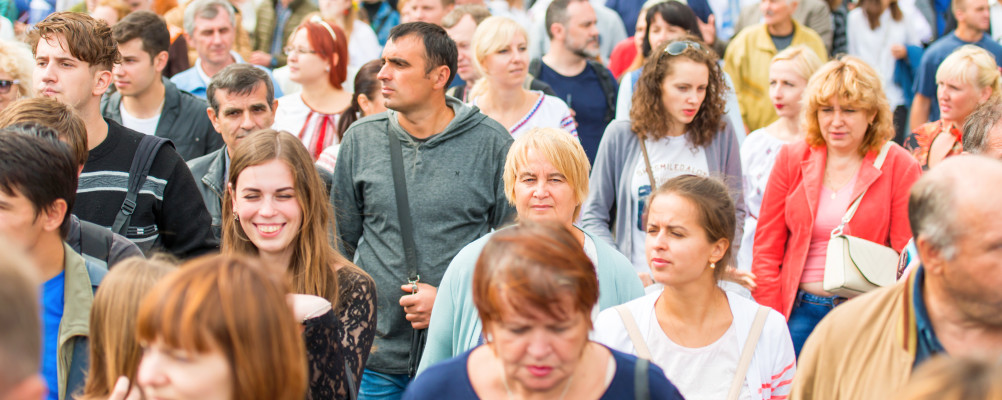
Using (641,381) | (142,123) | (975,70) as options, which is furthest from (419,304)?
(975,70)

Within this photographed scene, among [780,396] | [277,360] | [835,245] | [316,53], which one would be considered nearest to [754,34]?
Answer: [316,53]

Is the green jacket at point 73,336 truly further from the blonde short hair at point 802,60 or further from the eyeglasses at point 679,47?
the blonde short hair at point 802,60

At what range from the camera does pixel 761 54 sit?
8195mm

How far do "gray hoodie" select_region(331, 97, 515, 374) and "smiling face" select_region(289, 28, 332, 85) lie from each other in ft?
7.33

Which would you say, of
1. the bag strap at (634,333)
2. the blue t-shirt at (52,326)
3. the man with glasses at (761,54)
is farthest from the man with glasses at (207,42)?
the bag strap at (634,333)

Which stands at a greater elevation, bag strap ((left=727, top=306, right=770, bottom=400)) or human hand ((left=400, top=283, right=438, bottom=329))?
bag strap ((left=727, top=306, right=770, bottom=400))

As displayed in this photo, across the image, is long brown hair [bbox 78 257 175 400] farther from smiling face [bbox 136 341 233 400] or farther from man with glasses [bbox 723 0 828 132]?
man with glasses [bbox 723 0 828 132]

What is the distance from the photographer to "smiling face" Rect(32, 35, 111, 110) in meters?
4.56

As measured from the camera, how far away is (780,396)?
3.43 meters

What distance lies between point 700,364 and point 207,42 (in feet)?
17.8

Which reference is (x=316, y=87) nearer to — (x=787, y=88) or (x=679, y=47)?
(x=679, y=47)

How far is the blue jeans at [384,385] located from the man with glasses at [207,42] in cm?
361

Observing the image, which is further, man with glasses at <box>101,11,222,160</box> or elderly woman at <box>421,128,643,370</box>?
man with glasses at <box>101,11,222,160</box>

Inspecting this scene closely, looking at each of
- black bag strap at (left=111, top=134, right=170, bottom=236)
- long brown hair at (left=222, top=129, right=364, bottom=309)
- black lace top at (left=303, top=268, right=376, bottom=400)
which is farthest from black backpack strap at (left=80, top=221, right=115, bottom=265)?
black lace top at (left=303, top=268, right=376, bottom=400)
